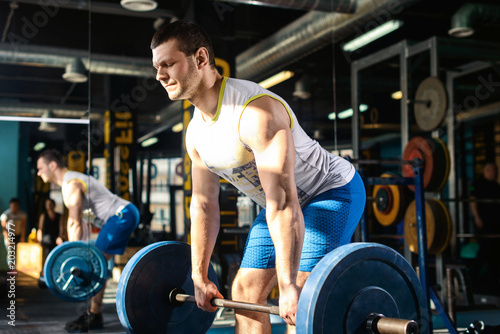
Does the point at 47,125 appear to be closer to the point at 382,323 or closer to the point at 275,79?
the point at 275,79

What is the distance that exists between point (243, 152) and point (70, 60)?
251 centimetres

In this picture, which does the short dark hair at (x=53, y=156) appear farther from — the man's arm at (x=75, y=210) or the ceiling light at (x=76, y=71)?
the ceiling light at (x=76, y=71)

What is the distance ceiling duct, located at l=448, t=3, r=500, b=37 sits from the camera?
4.87m

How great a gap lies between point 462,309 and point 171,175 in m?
2.58

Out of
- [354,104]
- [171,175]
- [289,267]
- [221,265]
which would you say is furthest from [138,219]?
[289,267]

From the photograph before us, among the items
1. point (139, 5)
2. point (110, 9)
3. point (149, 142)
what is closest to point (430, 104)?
point (149, 142)

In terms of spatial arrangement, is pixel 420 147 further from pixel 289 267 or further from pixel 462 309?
pixel 289 267

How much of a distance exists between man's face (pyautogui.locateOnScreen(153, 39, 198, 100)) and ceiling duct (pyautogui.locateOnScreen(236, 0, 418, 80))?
2293 mm

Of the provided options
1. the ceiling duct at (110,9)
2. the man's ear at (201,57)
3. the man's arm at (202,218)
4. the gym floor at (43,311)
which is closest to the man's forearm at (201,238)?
the man's arm at (202,218)

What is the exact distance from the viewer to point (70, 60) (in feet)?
12.6

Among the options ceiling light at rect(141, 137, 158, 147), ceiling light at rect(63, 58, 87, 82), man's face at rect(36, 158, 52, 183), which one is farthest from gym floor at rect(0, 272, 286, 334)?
ceiling light at rect(63, 58, 87, 82)

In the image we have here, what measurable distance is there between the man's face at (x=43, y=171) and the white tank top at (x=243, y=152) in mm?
2059

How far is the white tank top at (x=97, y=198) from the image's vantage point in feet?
12.3

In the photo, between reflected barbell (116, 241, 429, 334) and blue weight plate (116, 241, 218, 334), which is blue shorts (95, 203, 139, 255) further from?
reflected barbell (116, 241, 429, 334)
